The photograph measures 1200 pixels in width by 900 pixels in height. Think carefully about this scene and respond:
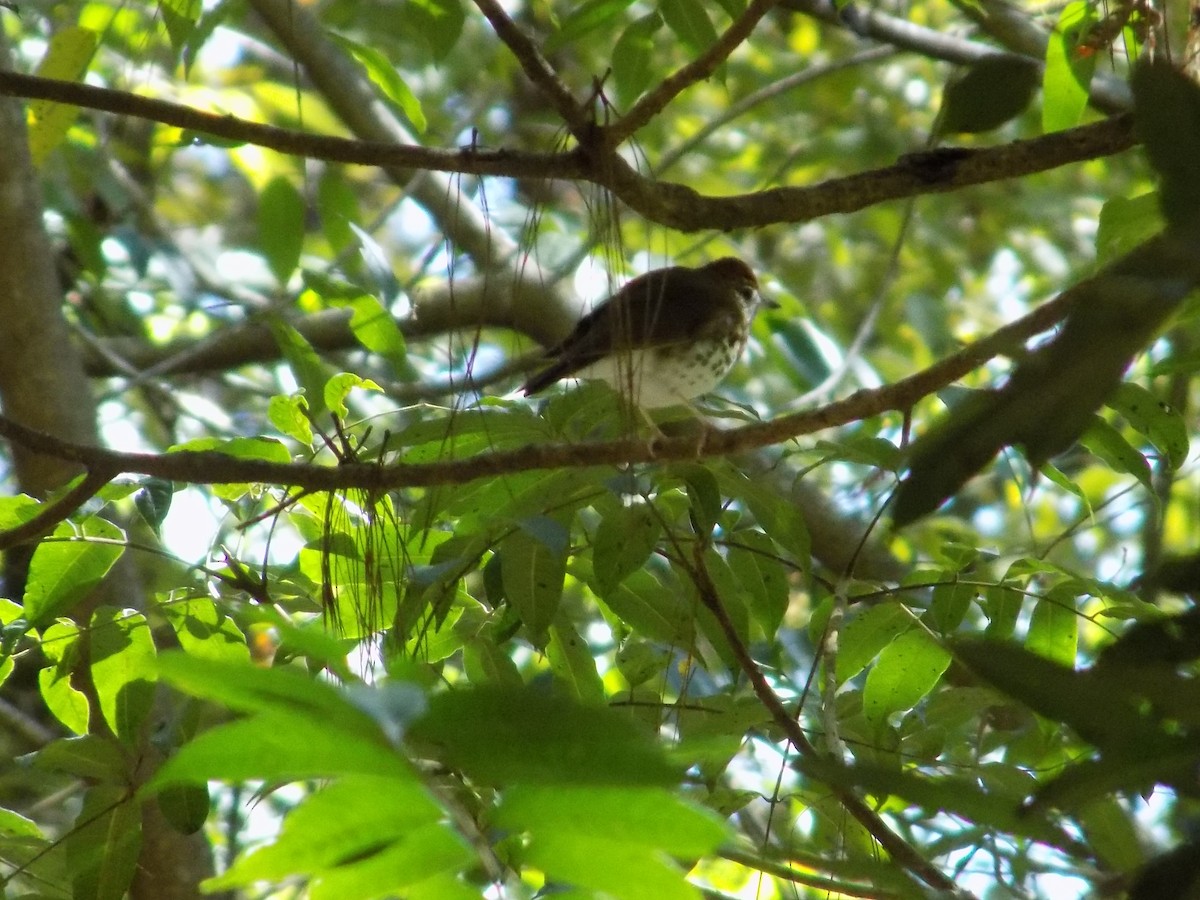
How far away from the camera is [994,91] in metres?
1.12

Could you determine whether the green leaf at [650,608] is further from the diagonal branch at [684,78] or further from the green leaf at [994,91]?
the green leaf at [994,91]

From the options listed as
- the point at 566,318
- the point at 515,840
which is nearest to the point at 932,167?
the point at 515,840

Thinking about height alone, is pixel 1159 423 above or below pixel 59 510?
below

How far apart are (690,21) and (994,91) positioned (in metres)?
1.05

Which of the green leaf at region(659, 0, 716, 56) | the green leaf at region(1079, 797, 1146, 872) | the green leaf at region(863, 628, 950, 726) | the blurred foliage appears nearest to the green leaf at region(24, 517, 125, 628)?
the blurred foliage

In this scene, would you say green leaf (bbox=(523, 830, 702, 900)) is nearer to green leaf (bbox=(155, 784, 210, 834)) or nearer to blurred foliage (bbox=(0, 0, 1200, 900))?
blurred foliage (bbox=(0, 0, 1200, 900))

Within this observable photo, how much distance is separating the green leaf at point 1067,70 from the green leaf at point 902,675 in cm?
76

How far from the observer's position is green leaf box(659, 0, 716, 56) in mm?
2084

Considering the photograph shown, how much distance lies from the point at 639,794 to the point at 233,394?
15.5ft

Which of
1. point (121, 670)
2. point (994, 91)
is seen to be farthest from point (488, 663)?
point (994, 91)

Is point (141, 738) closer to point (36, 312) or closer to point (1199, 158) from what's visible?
point (36, 312)

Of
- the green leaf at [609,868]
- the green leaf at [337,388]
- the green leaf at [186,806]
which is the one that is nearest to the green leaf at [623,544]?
the green leaf at [337,388]

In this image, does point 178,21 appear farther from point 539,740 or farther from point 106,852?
point 539,740

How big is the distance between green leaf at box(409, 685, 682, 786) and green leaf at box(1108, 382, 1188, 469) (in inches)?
48.4
